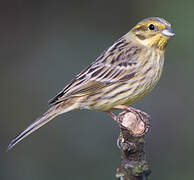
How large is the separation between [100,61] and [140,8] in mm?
3517

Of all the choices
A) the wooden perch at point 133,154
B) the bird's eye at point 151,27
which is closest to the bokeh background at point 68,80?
the bird's eye at point 151,27

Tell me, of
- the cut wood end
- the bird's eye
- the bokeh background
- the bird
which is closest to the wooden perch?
the cut wood end

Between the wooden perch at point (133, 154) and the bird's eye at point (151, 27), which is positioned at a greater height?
the bird's eye at point (151, 27)

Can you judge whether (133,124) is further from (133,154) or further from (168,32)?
(168,32)

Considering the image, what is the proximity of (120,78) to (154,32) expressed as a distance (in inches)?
27.0

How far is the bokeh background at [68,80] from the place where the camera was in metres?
8.72

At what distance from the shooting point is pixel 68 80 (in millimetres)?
9484

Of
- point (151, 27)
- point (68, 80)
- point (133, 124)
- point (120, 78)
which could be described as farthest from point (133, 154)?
point (68, 80)

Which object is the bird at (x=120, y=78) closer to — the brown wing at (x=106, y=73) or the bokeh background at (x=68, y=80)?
the brown wing at (x=106, y=73)

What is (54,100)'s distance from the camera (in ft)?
21.6

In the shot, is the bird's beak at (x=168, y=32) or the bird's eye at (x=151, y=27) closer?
the bird's beak at (x=168, y=32)

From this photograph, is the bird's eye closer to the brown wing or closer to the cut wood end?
the brown wing

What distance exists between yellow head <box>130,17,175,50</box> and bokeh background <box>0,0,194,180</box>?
235cm

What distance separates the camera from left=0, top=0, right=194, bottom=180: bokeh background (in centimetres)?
872
